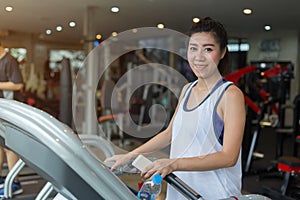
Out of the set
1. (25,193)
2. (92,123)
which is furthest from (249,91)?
(25,193)

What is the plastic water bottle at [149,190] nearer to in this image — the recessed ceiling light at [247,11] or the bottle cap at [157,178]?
the bottle cap at [157,178]

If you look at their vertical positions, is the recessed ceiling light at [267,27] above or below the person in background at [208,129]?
above

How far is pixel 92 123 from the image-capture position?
5273 mm

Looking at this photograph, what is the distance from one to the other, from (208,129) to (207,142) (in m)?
0.05

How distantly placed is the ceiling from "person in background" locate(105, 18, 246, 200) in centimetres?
227

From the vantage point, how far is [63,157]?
70cm

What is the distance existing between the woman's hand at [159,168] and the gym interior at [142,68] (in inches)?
3.4

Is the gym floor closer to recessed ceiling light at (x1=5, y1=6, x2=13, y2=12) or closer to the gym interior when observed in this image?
the gym interior

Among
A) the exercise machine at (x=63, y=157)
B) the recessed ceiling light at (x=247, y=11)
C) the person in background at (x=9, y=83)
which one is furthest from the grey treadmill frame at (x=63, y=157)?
the recessed ceiling light at (x=247, y=11)

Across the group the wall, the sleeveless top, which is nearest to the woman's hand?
the sleeveless top

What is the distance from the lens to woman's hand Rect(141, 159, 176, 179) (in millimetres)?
1022

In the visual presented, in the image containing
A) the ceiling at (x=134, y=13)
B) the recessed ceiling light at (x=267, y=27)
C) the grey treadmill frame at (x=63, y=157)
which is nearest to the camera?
the grey treadmill frame at (x=63, y=157)

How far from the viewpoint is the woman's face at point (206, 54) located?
1.31m

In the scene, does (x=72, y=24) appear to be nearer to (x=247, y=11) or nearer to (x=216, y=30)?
(x=247, y=11)
